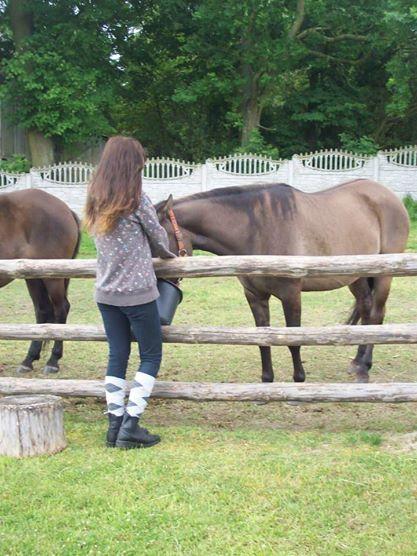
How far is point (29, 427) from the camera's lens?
4.23m

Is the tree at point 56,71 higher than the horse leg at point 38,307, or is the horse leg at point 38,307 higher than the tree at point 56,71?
the tree at point 56,71

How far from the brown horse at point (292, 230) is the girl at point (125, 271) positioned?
91 cm

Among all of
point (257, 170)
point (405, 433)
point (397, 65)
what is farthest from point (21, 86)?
point (405, 433)

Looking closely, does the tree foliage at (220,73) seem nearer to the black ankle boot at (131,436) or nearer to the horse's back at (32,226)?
the horse's back at (32,226)

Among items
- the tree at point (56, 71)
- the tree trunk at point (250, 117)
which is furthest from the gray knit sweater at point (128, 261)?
the tree trunk at point (250, 117)

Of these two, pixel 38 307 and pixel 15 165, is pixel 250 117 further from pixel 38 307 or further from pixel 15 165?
pixel 38 307

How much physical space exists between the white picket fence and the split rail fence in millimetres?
12721

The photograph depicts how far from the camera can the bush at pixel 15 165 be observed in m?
20.4

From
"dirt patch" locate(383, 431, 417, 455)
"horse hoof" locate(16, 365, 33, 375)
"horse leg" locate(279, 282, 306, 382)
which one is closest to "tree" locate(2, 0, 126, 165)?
"horse hoof" locate(16, 365, 33, 375)

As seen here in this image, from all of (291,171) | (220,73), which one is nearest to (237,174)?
(291,171)

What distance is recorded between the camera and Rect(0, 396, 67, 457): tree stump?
4184 mm

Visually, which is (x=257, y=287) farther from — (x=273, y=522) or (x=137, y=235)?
(x=273, y=522)

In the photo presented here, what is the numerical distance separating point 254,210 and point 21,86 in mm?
17131

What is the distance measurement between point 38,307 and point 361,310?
3.27 m
